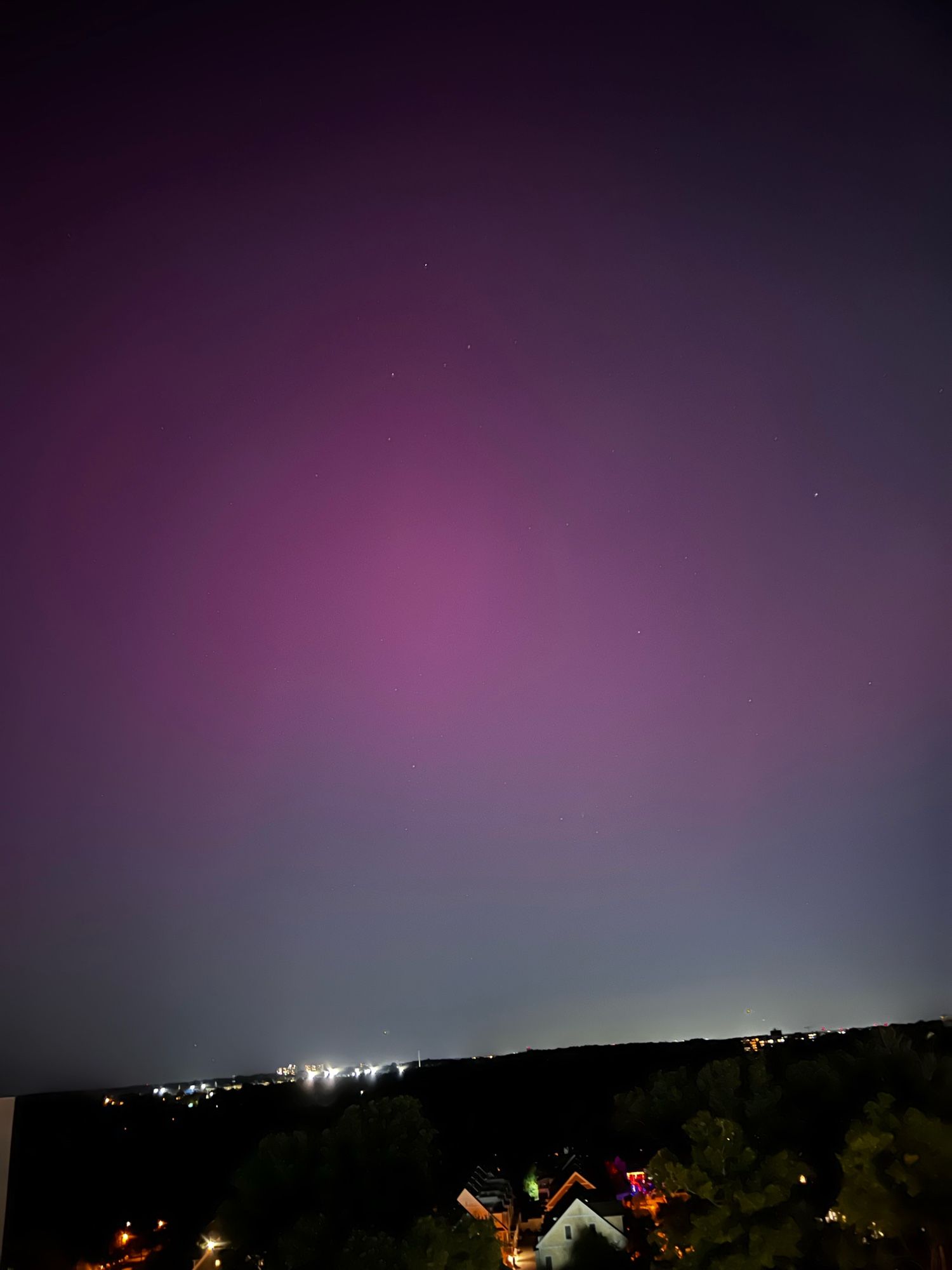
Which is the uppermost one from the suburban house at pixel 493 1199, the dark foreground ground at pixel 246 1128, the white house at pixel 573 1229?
the dark foreground ground at pixel 246 1128

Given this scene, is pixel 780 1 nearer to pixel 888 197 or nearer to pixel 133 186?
pixel 888 197

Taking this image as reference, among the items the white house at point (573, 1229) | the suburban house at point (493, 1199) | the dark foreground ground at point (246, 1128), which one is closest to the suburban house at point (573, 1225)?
the white house at point (573, 1229)

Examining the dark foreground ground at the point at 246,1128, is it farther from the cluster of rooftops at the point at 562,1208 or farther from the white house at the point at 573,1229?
the white house at the point at 573,1229

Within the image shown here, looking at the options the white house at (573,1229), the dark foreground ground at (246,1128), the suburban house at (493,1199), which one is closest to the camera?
the dark foreground ground at (246,1128)

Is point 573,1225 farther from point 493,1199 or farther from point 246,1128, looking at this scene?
point 246,1128

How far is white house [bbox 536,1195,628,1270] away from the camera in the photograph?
45.1 feet

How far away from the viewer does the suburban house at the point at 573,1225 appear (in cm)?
1377

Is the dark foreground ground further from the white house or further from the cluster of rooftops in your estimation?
the white house

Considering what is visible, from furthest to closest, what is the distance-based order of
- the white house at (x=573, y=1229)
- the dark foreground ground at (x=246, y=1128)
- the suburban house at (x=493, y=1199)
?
the suburban house at (x=493, y=1199)
the white house at (x=573, y=1229)
the dark foreground ground at (x=246, y=1128)

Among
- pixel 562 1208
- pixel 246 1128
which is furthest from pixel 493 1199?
pixel 246 1128

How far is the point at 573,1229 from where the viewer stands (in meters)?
14.0

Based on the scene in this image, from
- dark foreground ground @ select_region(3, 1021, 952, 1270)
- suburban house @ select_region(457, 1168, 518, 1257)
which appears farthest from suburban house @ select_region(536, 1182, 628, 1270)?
dark foreground ground @ select_region(3, 1021, 952, 1270)

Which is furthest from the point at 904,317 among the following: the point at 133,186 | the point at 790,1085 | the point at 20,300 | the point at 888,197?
the point at 790,1085

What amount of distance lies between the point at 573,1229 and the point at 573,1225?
0.06 meters
